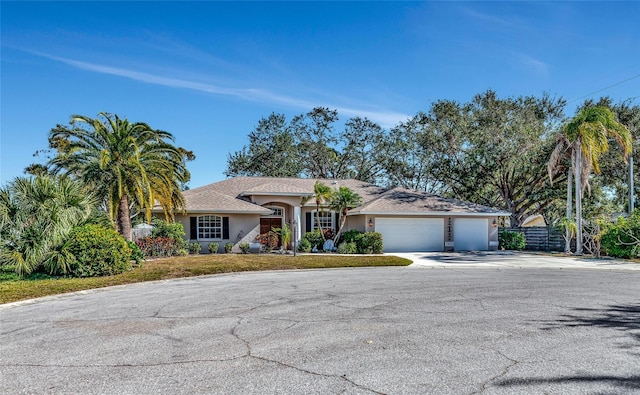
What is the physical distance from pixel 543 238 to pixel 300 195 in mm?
15482

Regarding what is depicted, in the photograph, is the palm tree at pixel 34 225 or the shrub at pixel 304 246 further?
the shrub at pixel 304 246

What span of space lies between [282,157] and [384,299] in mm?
34768

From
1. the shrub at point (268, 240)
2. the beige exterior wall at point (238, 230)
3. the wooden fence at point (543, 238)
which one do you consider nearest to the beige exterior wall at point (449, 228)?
the wooden fence at point (543, 238)

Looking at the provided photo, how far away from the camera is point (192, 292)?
11242mm

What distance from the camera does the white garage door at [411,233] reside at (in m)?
27.2

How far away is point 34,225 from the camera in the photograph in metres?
14.3

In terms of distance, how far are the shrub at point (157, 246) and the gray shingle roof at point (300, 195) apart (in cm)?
274

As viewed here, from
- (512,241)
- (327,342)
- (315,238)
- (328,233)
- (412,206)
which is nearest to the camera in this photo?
(327,342)

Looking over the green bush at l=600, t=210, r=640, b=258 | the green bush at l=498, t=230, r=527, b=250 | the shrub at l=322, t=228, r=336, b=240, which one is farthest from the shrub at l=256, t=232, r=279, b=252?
the green bush at l=600, t=210, r=640, b=258

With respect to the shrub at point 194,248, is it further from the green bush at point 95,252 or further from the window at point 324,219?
the green bush at point 95,252

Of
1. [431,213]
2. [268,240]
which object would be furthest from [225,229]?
[431,213]

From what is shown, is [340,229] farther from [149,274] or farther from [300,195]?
[149,274]

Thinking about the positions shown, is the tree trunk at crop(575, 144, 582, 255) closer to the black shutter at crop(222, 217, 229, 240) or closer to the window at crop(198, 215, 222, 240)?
the black shutter at crop(222, 217, 229, 240)

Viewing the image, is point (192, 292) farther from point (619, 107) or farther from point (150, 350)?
point (619, 107)
